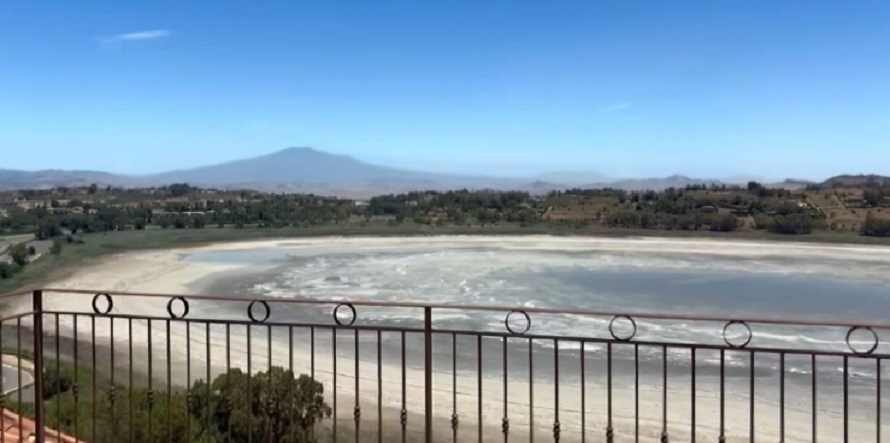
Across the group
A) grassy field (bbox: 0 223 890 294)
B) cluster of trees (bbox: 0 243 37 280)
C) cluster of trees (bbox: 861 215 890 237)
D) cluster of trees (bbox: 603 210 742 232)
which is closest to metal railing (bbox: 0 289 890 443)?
cluster of trees (bbox: 0 243 37 280)

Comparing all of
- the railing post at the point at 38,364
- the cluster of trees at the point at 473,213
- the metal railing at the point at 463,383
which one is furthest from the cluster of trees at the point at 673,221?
the railing post at the point at 38,364

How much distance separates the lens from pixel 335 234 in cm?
5019

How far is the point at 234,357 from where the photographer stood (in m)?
14.4

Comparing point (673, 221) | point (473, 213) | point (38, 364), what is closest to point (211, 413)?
point (38, 364)

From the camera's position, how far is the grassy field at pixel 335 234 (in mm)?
41156

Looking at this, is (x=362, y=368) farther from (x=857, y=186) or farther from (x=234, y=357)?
(x=857, y=186)

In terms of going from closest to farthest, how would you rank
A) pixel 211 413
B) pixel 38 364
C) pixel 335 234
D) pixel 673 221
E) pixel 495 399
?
pixel 38 364 < pixel 211 413 < pixel 495 399 < pixel 335 234 < pixel 673 221

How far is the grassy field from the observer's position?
135ft

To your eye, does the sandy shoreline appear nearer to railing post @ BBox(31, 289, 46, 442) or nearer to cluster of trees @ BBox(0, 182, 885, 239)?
railing post @ BBox(31, 289, 46, 442)

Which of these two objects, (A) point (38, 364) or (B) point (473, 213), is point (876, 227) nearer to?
(B) point (473, 213)

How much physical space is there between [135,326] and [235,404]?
472 inches

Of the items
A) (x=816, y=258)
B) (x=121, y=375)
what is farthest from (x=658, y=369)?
(x=816, y=258)

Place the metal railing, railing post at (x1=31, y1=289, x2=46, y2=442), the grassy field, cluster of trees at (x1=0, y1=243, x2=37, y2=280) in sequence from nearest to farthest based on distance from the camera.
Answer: railing post at (x1=31, y1=289, x2=46, y2=442) → the metal railing → cluster of trees at (x1=0, y1=243, x2=37, y2=280) → the grassy field

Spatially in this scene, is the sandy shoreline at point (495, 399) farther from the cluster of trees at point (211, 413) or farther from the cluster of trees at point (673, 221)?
the cluster of trees at point (673, 221)
